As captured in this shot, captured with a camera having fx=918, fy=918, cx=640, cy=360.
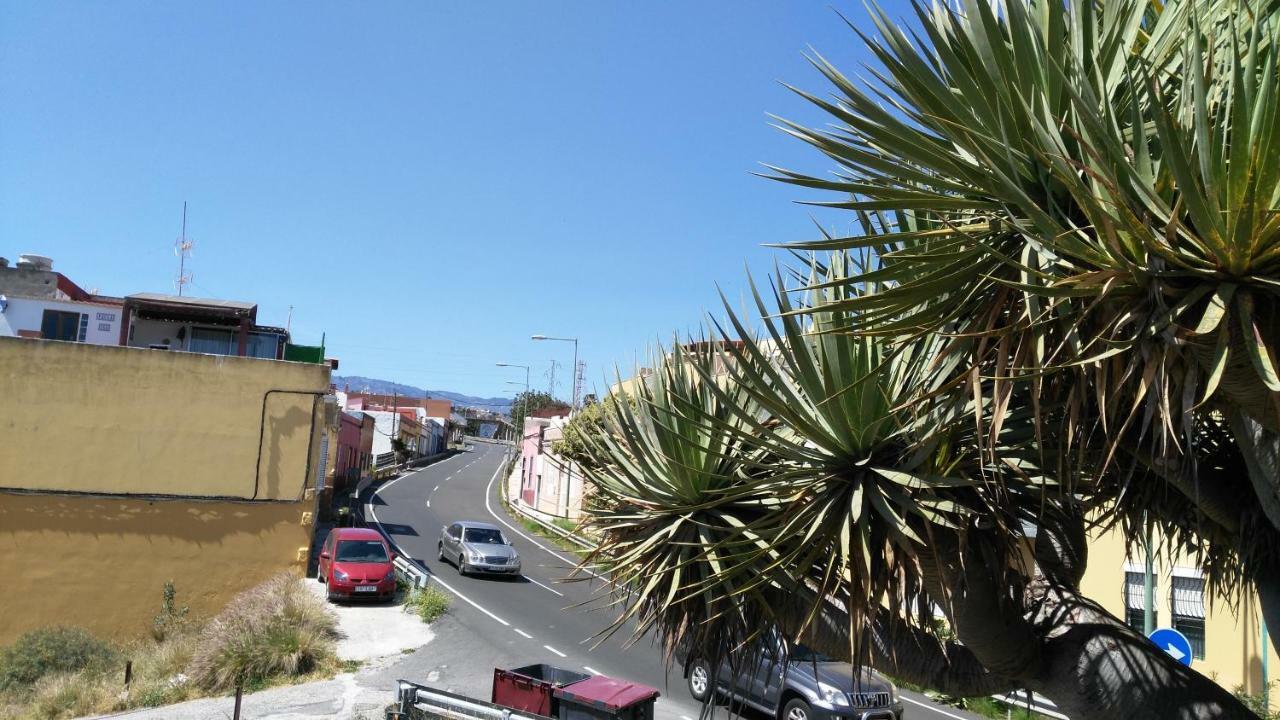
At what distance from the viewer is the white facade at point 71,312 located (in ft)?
122

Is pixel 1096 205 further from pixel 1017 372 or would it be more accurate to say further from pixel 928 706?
pixel 928 706

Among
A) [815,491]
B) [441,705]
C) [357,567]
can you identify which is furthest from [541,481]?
[815,491]

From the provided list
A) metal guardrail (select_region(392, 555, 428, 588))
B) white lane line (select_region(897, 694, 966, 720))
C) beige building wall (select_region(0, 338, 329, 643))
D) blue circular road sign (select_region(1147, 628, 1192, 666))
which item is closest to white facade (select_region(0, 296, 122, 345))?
beige building wall (select_region(0, 338, 329, 643))

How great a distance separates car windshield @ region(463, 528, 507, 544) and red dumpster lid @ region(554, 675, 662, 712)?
664 inches

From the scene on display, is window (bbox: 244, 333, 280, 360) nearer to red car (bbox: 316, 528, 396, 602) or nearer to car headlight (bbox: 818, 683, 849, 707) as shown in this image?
Result: red car (bbox: 316, 528, 396, 602)

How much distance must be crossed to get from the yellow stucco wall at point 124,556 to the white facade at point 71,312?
19.0m

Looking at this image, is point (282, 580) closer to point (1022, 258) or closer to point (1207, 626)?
point (1207, 626)

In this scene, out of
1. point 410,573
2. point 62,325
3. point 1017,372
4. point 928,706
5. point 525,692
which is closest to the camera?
point 1017,372

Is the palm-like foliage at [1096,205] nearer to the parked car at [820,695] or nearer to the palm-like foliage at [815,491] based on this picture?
the palm-like foliage at [815,491]

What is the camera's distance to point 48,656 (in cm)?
1745

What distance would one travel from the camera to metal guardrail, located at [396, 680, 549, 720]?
10030mm

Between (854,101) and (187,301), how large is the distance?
34.0m

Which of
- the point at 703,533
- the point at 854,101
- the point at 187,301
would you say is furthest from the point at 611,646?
the point at 187,301

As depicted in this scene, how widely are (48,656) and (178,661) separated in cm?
274
